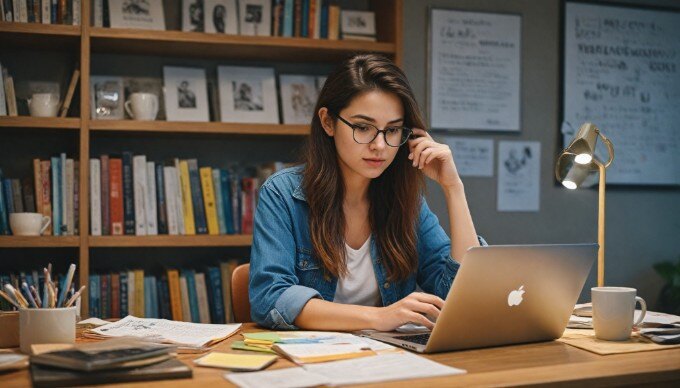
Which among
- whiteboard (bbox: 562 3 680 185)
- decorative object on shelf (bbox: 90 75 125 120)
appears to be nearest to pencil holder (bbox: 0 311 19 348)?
decorative object on shelf (bbox: 90 75 125 120)

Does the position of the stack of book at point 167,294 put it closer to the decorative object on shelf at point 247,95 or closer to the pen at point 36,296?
the decorative object on shelf at point 247,95

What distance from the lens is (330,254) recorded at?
184 centimetres

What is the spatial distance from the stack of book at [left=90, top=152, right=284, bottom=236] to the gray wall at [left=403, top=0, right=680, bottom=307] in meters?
0.90

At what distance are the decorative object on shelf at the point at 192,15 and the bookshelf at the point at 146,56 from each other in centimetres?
10

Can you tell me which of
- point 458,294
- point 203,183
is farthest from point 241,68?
point 458,294

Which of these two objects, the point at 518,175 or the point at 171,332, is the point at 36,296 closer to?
the point at 171,332

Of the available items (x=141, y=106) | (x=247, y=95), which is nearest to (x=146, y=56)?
(x=141, y=106)

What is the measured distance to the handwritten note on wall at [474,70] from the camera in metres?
3.34

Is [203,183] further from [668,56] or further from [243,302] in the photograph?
[668,56]

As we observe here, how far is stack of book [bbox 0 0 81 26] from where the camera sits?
2662 mm

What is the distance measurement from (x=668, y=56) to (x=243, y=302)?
275 centimetres

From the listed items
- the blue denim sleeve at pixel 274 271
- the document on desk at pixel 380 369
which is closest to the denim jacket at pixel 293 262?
the blue denim sleeve at pixel 274 271

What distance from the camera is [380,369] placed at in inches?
46.4

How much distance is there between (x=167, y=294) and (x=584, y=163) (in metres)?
1.70
